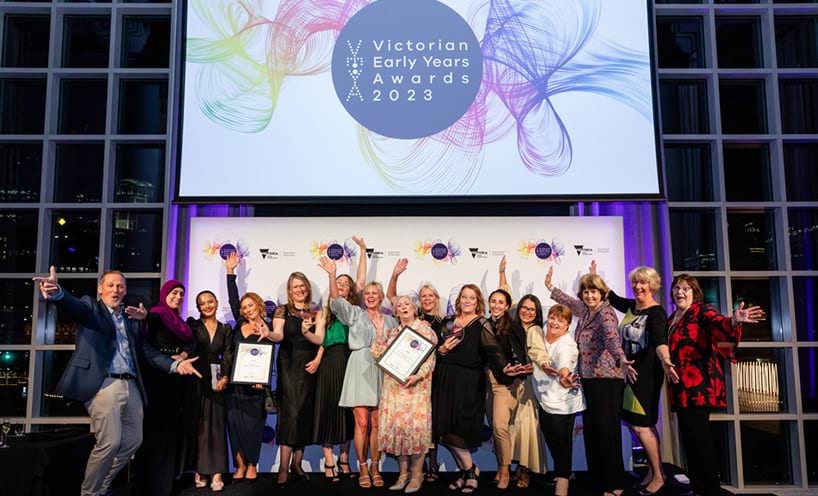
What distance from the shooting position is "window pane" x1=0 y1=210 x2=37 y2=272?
5625mm

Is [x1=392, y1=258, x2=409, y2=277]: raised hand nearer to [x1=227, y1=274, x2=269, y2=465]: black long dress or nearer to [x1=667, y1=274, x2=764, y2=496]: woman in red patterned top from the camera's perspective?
[x1=227, y1=274, x2=269, y2=465]: black long dress

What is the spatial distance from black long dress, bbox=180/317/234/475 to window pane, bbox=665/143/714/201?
4.31 metres

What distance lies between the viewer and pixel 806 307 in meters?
5.66

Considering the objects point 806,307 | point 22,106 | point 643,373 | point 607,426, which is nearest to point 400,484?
point 607,426

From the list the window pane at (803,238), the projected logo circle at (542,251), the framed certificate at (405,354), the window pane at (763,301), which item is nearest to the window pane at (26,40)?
the framed certificate at (405,354)

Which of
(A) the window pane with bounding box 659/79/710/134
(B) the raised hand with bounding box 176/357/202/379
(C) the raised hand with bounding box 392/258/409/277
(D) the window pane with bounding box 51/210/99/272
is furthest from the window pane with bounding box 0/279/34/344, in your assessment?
(A) the window pane with bounding box 659/79/710/134

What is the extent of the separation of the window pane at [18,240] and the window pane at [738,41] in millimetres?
6800

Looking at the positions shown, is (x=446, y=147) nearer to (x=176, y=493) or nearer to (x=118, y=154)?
(x=118, y=154)

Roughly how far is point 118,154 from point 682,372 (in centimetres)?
524

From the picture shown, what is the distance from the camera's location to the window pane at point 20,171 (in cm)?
572

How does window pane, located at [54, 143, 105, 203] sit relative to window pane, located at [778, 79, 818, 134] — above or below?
below

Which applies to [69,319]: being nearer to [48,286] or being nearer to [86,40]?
[48,286]

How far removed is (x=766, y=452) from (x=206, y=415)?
4.96 meters

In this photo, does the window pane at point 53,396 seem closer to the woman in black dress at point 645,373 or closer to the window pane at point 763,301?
the woman in black dress at point 645,373
